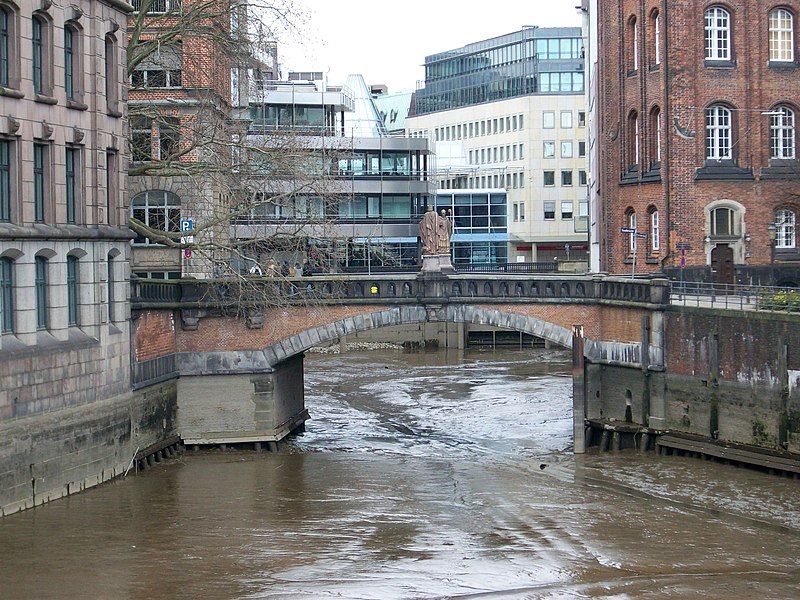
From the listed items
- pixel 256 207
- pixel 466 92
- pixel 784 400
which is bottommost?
pixel 784 400

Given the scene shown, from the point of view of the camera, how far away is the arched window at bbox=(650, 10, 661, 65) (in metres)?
59.1

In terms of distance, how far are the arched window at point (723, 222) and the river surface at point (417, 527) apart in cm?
1117

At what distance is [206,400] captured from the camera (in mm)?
47969

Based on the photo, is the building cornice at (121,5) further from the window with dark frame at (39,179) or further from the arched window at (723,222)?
the arched window at (723,222)

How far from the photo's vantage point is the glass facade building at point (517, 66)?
127188mm

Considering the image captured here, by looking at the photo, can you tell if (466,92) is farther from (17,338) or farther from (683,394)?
(17,338)

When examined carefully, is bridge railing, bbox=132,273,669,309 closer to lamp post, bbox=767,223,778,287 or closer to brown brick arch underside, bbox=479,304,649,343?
brown brick arch underside, bbox=479,304,649,343

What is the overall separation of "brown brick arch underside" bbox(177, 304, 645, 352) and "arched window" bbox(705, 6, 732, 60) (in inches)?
582

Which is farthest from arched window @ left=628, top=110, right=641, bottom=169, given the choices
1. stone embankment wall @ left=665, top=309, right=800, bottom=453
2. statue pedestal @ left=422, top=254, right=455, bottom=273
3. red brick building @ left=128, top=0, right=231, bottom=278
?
red brick building @ left=128, top=0, right=231, bottom=278

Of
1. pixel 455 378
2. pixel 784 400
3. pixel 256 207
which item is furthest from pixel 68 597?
pixel 455 378

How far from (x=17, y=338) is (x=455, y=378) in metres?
39.0

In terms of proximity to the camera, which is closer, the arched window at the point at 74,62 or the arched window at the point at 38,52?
the arched window at the point at 38,52

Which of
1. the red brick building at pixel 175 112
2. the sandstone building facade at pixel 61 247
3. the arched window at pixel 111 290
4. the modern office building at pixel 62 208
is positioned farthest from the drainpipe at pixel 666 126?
the arched window at pixel 111 290

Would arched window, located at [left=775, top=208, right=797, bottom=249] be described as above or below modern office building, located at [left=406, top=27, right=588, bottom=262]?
below
